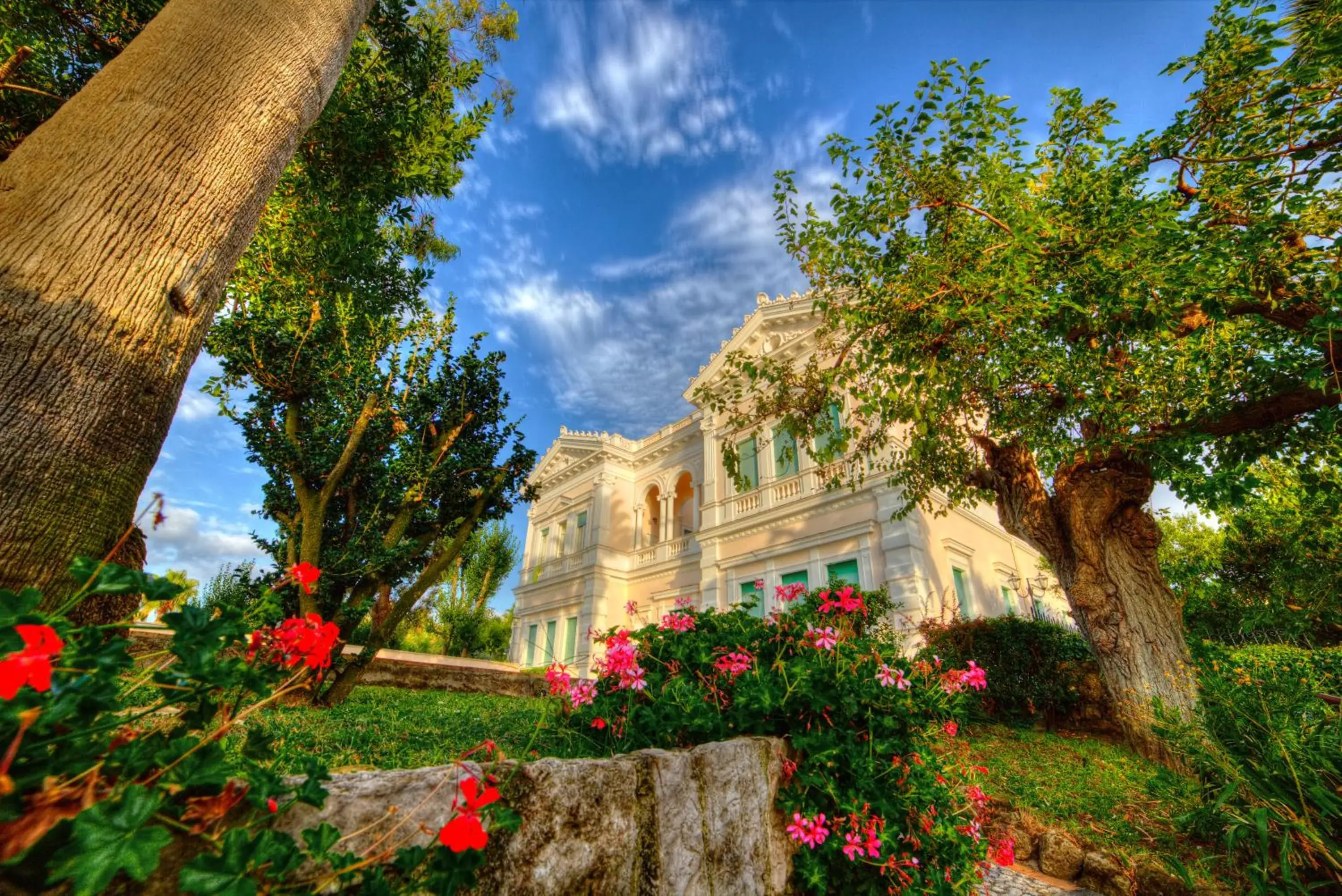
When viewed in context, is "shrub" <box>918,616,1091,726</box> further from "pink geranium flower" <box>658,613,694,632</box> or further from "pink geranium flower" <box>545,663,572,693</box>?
"pink geranium flower" <box>545,663,572,693</box>

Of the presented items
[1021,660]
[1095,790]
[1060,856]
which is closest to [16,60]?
[1060,856]

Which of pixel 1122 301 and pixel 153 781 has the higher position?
pixel 1122 301

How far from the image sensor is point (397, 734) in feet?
11.0

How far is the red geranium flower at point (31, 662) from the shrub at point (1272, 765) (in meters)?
4.39

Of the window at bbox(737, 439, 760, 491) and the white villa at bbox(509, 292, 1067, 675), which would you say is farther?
the window at bbox(737, 439, 760, 491)

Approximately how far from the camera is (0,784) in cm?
68

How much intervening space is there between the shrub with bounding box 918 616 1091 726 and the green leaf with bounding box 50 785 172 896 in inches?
408

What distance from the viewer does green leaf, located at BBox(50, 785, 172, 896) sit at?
2.44 ft

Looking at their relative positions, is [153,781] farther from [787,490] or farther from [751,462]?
[751,462]

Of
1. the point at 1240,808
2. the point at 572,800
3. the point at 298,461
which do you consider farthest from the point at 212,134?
the point at 1240,808

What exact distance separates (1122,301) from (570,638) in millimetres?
18899

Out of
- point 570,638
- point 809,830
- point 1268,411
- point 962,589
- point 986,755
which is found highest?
point 1268,411

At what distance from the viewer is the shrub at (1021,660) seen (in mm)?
8977

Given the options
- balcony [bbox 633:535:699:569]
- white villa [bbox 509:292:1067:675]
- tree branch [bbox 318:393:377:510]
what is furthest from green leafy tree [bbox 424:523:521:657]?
tree branch [bbox 318:393:377:510]
